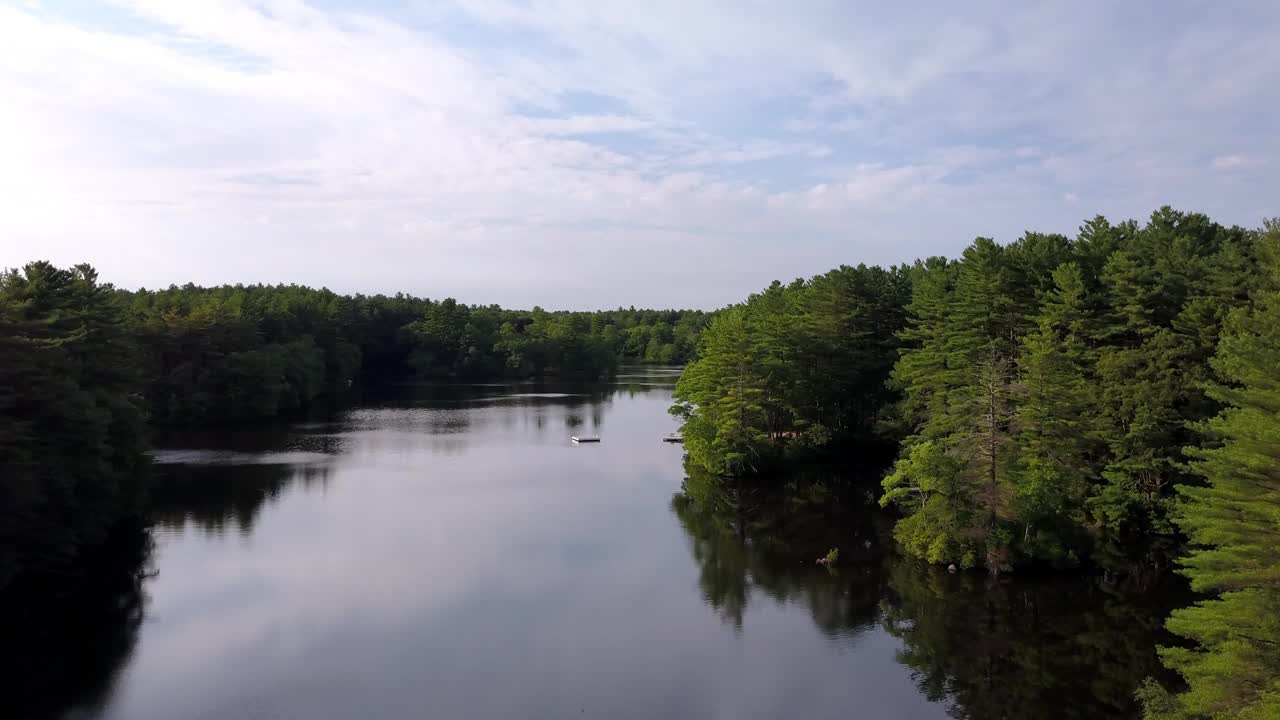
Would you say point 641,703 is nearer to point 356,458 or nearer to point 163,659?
point 163,659

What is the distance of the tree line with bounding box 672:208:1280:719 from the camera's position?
43.8 ft

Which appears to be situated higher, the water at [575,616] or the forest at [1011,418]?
the forest at [1011,418]

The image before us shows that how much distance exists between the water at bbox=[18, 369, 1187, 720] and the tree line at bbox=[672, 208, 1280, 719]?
2.38 m

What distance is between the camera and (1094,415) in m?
26.9

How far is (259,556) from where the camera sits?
2662 cm

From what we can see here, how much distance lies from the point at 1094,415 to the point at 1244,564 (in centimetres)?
1459

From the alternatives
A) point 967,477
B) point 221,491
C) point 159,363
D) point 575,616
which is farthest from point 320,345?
point 967,477

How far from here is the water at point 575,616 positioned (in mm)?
A: 17375

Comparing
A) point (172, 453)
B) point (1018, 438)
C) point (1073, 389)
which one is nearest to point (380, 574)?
point (1018, 438)

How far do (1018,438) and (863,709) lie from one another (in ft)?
38.3

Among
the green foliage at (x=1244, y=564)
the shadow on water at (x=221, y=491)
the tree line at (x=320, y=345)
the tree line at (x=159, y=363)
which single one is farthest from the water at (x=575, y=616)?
the tree line at (x=320, y=345)

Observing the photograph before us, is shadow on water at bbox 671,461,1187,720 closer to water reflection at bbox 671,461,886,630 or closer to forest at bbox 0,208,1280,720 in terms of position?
water reflection at bbox 671,461,886,630

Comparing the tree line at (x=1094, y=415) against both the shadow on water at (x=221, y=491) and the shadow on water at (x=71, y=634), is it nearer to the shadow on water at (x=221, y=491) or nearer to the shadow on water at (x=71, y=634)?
the shadow on water at (x=221, y=491)

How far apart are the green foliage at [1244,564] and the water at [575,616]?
13.5 feet
